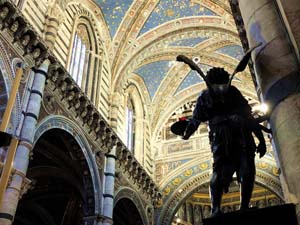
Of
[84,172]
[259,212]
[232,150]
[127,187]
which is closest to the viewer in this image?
[259,212]

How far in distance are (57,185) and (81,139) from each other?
3917 mm

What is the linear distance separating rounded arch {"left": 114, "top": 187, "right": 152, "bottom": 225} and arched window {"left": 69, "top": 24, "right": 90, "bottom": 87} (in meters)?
3.67

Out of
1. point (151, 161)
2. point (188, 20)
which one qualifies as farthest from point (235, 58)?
point (151, 161)

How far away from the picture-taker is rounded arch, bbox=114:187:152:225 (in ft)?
42.3

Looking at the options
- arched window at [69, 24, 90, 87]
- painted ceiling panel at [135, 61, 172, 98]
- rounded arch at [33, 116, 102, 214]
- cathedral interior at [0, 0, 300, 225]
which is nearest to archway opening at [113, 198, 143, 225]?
cathedral interior at [0, 0, 300, 225]

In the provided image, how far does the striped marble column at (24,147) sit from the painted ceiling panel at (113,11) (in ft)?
17.5

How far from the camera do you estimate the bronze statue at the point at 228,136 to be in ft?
10.6

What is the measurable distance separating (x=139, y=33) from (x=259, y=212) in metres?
12.9

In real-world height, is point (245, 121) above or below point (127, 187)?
below

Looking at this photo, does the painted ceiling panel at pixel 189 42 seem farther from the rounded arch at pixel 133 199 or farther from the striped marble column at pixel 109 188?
the rounded arch at pixel 133 199

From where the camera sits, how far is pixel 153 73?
17.3 meters

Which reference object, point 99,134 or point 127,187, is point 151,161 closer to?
point 127,187

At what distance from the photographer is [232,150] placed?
3.29 meters

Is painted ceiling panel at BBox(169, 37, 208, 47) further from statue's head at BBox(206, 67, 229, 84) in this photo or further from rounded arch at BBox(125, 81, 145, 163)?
statue's head at BBox(206, 67, 229, 84)
